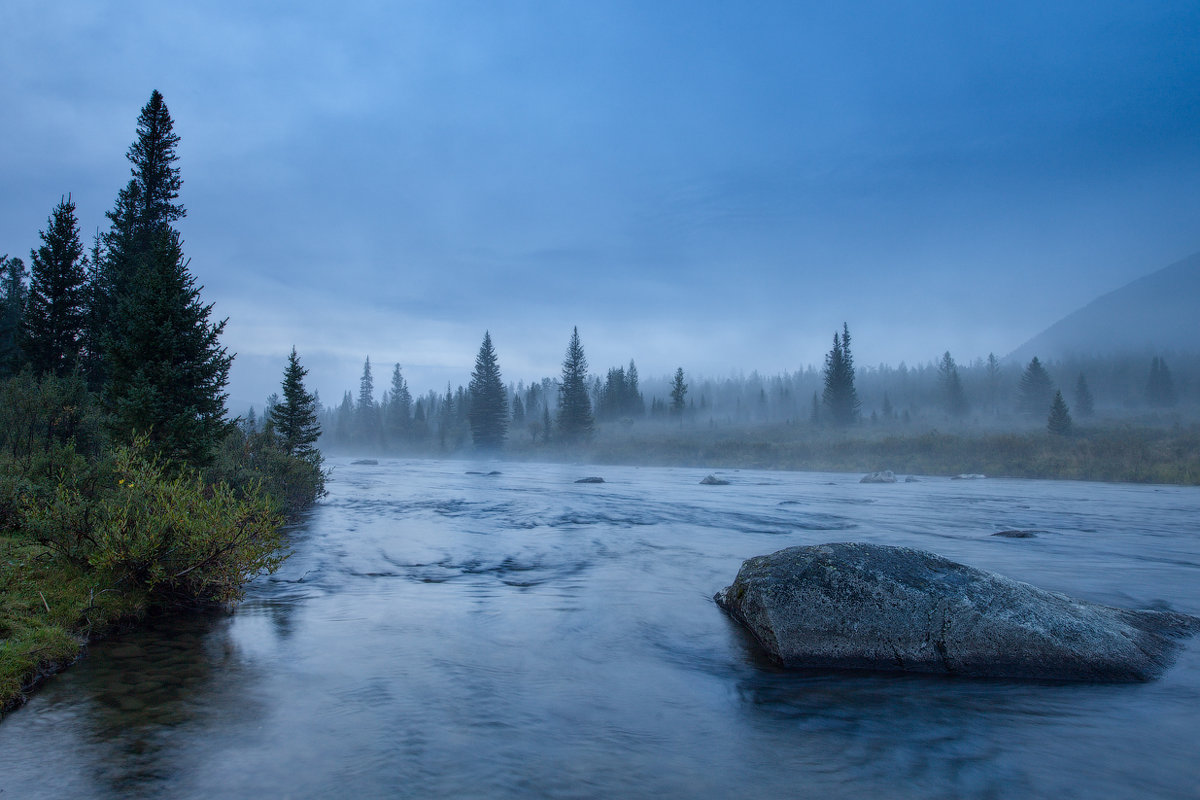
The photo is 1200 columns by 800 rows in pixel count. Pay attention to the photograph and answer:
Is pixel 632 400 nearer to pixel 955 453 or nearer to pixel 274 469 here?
pixel 955 453

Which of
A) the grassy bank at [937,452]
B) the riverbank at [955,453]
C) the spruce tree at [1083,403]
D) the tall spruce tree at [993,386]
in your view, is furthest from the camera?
the tall spruce tree at [993,386]

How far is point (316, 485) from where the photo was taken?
2523 centimetres

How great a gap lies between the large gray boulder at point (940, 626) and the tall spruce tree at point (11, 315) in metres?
38.8

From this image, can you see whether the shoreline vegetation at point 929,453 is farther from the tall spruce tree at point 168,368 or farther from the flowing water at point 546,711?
the tall spruce tree at point 168,368

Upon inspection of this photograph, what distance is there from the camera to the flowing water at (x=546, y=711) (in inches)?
175

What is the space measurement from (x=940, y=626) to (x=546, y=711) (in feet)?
15.2

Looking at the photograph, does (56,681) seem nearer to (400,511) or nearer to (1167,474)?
(400,511)

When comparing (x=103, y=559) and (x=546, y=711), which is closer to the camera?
(x=546, y=711)

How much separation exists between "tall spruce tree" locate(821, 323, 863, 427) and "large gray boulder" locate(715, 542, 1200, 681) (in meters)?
83.0

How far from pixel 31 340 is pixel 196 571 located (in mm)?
31358

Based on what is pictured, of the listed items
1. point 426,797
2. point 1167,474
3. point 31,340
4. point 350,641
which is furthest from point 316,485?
point 1167,474

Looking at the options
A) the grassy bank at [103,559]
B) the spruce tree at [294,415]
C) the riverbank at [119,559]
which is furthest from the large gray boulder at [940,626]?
the spruce tree at [294,415]

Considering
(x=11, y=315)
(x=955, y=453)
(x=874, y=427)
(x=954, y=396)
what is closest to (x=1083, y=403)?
(x=954, y=396)

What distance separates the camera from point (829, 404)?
287ft
